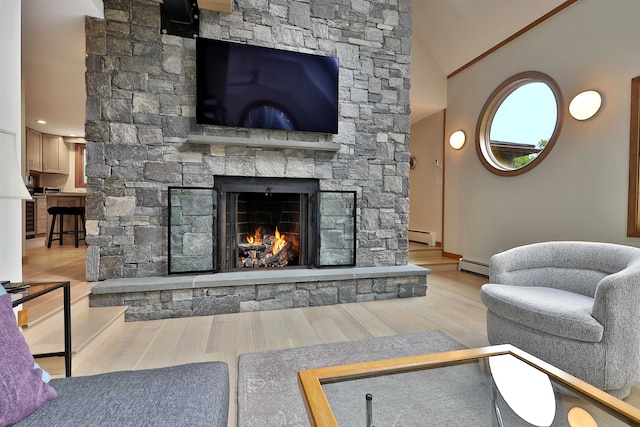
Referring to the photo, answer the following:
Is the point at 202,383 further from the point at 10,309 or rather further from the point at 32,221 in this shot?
the point at 32,221

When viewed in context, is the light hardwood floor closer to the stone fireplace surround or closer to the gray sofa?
the stone fireplace surround

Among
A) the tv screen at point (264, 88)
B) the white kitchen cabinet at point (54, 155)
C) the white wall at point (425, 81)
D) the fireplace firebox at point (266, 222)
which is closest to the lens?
the tv screen at point (264, 88)

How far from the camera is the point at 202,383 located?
97 cm

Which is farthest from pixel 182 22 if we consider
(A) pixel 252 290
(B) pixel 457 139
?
(B) pixel 457 139

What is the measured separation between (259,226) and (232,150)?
89 cm

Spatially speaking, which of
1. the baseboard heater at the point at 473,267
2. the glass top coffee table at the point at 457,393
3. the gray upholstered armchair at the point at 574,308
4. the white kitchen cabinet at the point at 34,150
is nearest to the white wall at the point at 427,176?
the baseboard heater at the point at 473,267

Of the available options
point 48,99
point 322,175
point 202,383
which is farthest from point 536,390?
point 48,99

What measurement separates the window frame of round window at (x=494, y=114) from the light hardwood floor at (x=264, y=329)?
64.7 inches

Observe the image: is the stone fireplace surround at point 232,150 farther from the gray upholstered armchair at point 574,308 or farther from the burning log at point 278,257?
the gray upholstered armchair at point 574,308

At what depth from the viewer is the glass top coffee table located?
3.22 ft

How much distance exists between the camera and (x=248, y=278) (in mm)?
2787

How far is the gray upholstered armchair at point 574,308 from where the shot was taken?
150 centimetres

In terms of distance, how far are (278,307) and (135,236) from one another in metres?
1.41

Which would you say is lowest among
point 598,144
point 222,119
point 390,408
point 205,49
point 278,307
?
point 278,307
